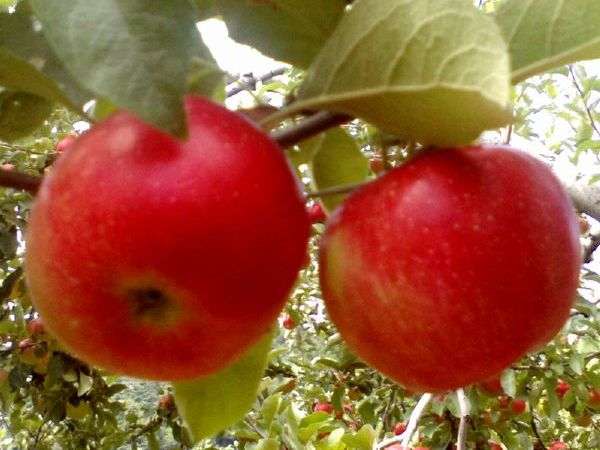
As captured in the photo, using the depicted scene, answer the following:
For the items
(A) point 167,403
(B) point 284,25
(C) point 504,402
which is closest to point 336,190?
(B) point 284,25

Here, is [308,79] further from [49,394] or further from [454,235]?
[49,394]

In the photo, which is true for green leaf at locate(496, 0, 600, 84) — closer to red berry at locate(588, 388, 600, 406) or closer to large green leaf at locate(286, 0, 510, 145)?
large green leaf at locate(286, 0, 510, 145)

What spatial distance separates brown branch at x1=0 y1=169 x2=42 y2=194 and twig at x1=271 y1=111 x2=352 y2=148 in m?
0.20

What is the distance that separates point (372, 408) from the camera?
2846mm

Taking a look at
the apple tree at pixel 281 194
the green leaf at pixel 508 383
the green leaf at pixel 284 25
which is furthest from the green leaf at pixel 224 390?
the green leaf at pixel 508 383

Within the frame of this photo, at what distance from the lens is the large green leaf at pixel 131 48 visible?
43cm

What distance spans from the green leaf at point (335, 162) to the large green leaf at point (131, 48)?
289 mm

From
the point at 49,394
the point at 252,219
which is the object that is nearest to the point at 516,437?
the point at 49,394

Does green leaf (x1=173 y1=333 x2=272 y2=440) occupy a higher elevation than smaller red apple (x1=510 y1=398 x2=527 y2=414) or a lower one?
higher

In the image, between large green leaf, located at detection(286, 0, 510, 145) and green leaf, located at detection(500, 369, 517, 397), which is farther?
green leaf, located at detection(500, 369, 517, 397)

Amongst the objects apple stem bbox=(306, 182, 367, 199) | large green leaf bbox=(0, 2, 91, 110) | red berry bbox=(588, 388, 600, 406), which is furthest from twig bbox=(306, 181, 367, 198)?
red berry bbox=(588, 388, 600, 406)

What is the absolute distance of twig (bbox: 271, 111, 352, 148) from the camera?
1.99 feet

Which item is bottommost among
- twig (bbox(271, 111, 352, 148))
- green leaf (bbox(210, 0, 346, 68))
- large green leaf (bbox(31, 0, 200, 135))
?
twig (bbox(271, 111, 352, 148))

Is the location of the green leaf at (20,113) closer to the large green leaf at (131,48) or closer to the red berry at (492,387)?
the large green leaf at (131,48)
